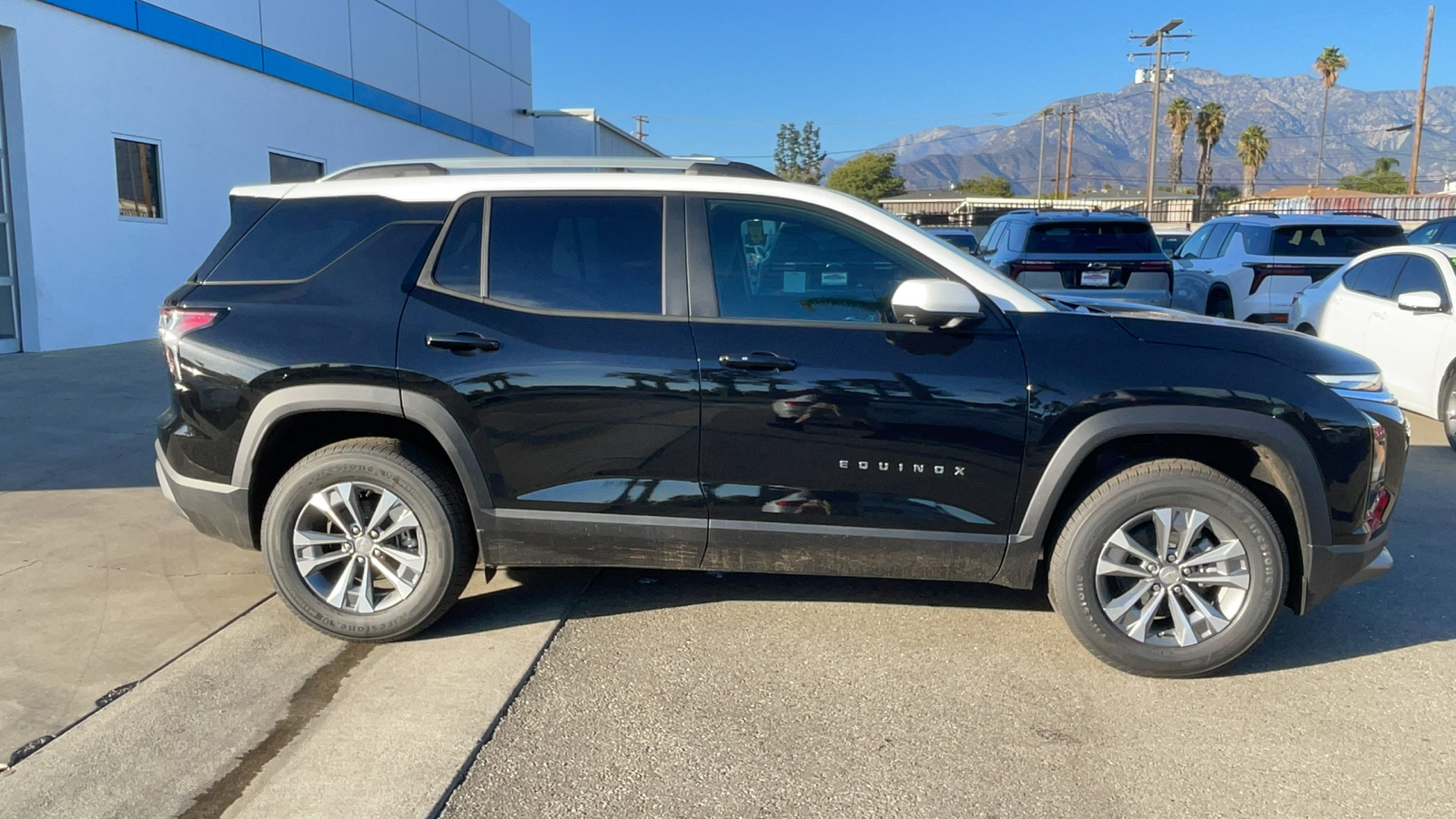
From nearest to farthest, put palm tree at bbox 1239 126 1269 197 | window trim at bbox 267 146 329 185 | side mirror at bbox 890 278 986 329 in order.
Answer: side mirror at bbox 890 278 986 329 < window trim at bbox 267 146 329 185 < palm tree at bbox 1239 126 1269 197

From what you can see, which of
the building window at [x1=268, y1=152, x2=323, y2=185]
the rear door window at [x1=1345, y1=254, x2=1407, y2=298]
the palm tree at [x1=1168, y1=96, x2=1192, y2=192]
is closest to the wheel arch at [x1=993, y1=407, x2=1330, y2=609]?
the rear door window at [x1=1345, y1=254, x2=1407, y2=298]

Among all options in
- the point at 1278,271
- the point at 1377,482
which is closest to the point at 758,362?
the point at 1377,482

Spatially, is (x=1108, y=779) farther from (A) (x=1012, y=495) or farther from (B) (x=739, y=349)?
(B) (x=739, y=349)

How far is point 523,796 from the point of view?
2.94m

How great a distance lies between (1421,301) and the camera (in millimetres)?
7367

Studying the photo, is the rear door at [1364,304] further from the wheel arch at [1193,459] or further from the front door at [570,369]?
the front door at [570,369]

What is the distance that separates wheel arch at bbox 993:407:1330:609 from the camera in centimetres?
359

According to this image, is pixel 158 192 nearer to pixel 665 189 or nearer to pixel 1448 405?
pixel 665 189

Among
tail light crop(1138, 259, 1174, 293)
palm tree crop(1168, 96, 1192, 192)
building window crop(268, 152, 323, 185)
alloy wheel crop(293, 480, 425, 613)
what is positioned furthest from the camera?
palm tree crop(1168, 96, 1192, 192)

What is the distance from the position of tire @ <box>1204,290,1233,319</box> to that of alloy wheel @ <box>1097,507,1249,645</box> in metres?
8.69

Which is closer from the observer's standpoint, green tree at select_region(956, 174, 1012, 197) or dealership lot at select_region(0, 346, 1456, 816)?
dealership lot at select_region(0, 346, 1456, 816)

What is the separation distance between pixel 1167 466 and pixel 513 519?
2.47 metres

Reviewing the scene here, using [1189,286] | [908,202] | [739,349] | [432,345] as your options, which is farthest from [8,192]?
[908,202]

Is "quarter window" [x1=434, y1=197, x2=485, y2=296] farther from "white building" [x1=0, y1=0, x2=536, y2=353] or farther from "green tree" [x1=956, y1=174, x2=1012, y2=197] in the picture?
"green tree" [x1=956, y1=174, x2=1012, y2=197]
